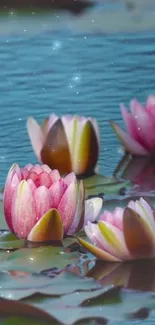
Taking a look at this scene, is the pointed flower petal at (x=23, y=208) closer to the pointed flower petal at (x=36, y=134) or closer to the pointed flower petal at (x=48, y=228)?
the pointed flower petal at (x=48, y=228)

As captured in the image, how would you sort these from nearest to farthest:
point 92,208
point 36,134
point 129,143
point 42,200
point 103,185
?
point 42,200
point 92,208
point 103,185
point 36,134
point 129,143

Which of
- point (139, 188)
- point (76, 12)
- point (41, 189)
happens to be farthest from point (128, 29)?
point (41, 189)

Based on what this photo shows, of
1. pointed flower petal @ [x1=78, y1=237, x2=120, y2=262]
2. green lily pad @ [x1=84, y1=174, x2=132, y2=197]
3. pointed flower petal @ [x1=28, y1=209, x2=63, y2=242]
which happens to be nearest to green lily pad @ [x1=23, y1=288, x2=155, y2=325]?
pointed flower petal @ [x1=78, y1=237, x2=120, y2=262]

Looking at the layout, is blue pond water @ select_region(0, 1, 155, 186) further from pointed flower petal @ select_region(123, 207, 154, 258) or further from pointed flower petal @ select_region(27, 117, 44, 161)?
pointed flower petal @ select_region(123, 207, 154, 258)

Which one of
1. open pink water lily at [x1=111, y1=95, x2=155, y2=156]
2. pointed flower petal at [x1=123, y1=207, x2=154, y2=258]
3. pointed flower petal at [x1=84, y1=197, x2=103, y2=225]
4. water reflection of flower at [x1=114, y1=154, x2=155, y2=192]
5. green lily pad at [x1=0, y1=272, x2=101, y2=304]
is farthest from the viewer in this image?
open pink water lily at [x1=111, y1=95, x2=155, y2=156]

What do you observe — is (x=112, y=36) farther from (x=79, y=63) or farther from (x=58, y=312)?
(x=58, y=312)

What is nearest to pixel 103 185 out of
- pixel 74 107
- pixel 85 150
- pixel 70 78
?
pixel 85 150

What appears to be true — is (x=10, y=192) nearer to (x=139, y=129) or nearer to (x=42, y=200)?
(x=42, y=200)
